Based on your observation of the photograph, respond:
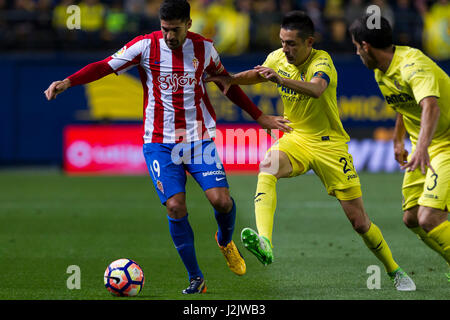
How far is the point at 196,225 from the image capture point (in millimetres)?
10992

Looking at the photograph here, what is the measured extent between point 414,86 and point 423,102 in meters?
0.18

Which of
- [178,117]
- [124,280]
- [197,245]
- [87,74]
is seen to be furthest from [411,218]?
[197,245]

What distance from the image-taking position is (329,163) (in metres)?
6.94

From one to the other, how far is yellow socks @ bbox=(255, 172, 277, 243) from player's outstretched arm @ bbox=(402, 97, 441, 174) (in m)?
1.55

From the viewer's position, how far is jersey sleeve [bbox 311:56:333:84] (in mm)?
6621

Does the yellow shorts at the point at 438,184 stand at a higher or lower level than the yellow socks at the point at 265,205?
higher

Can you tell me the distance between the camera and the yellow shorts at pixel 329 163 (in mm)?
6875

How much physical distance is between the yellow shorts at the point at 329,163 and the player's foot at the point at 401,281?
28.2 inches

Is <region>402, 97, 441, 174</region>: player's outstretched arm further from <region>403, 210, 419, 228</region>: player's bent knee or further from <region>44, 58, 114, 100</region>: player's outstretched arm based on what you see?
<region>44, 58, 114, 100</region>: player's outstretched arm

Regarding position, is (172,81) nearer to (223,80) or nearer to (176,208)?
(223,80)

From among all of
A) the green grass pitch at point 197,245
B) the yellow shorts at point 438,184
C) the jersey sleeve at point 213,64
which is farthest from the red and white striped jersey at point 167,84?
the yellow shorts at point 438,184

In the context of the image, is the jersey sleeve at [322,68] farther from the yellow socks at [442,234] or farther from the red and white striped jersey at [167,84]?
the yellow socks at [442,234]

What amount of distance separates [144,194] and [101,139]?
409 cm
